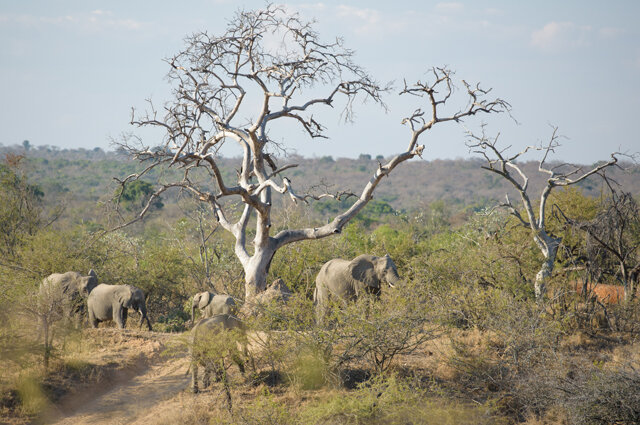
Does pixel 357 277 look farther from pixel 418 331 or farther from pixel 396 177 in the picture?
pixel 396 177

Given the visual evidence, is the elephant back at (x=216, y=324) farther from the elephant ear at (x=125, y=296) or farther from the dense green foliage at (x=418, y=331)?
the elephant ear at (x=125, y=296)

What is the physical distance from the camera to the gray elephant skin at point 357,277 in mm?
11336

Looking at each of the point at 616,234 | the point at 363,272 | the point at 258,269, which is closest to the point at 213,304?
the point at 258,269

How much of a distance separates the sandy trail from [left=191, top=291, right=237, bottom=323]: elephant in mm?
994

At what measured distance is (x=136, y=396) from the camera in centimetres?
894

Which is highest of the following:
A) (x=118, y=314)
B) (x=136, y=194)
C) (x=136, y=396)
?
(x=136, y=194)

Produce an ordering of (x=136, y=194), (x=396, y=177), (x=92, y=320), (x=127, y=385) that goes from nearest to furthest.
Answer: (x=127, y=385)
(x=92, y=320)
(x=136, y=194)
(x=396, y=177)

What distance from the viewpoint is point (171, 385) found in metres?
9.22

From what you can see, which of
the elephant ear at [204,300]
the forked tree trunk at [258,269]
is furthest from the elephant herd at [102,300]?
the forked tree trunk at [258,269]

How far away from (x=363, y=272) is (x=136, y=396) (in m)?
4.70

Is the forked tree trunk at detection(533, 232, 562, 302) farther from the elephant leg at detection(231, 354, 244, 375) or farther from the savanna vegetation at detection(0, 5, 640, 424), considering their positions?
the elephant leg at detection(231, 354, 244, 375)

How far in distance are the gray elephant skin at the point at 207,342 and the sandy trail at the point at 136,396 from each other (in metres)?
0.51

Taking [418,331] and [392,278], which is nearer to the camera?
[418,331]

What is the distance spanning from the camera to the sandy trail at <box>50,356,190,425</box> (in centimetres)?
826
